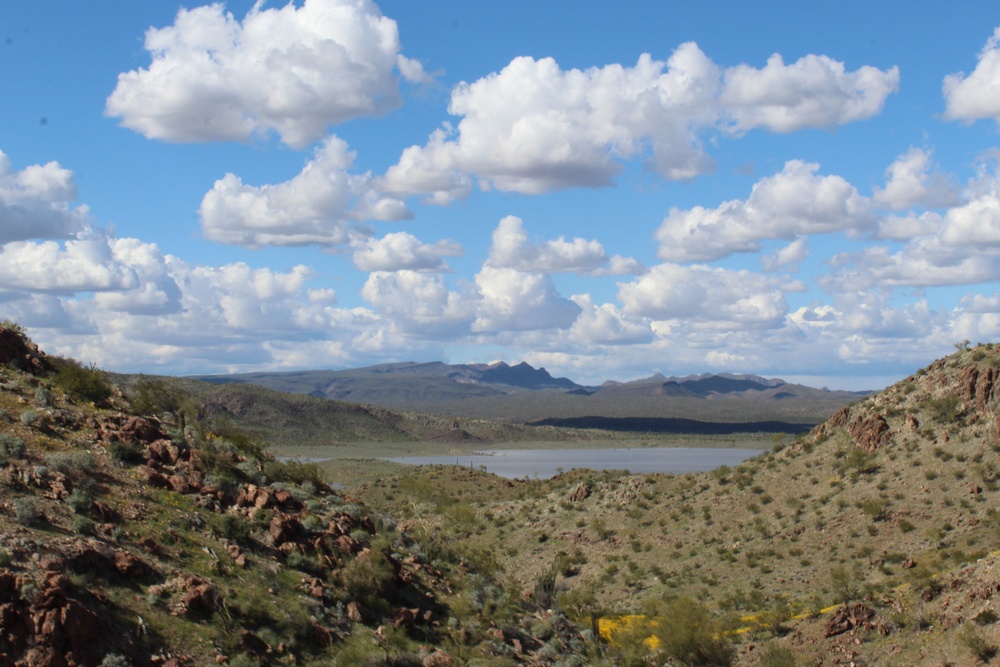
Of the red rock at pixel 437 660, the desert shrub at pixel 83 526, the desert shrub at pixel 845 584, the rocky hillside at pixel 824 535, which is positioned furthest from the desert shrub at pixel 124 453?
the desert shrub at pixel 845 584

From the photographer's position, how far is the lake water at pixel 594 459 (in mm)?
124125

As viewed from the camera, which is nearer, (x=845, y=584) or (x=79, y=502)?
(x=79, y=502)

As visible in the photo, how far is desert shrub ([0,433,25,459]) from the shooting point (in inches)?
698

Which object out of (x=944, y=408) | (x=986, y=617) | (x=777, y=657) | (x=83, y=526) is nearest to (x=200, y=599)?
(x=83, y=526)

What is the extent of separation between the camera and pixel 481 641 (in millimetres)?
19250

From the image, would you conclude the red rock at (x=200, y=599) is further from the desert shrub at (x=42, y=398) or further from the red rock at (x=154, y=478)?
the desert shrub at (x=42, y=398)

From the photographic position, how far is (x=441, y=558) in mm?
23984

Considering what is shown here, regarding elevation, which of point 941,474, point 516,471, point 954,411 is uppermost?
point 954,411

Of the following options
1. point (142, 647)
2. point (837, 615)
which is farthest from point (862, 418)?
point (142, 647)

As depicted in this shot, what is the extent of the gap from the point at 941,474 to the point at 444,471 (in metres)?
45.7

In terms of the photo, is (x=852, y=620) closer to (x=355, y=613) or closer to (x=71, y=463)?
(x=355, y=613)

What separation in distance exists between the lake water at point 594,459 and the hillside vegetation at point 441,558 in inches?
2780

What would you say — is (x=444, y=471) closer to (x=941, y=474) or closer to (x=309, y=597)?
(x=941, y=474)

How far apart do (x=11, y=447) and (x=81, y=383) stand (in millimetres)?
5185
